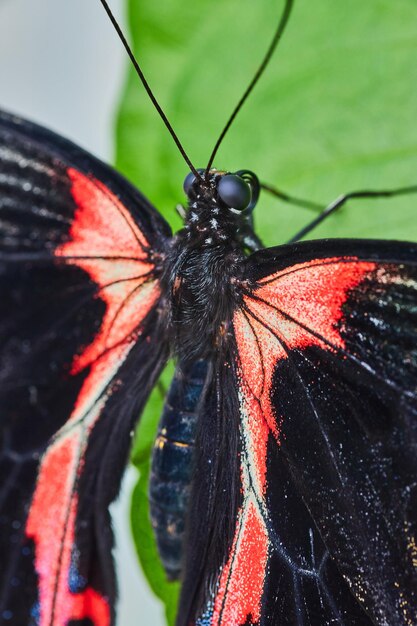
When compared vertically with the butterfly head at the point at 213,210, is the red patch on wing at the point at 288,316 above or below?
below

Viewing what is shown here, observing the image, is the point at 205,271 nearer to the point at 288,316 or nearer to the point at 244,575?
the point at 288,316

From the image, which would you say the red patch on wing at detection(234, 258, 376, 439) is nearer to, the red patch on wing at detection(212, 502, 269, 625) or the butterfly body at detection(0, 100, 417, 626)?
the butterfly body at detection(0, 100, 417, 626)

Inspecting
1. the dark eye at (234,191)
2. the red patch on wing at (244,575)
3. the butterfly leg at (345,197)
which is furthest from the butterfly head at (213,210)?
the red patch on wing at (244,575)

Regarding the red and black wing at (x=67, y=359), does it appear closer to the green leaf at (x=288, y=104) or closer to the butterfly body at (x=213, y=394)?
the butterfly body at (x=213, y=394)

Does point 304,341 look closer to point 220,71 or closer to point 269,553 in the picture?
point 269,553

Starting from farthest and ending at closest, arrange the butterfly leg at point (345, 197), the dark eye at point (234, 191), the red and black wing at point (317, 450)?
the butterfly leg at point (345, 197), the dark eye at point (234, 191), the red and black wing at point (317, 450)

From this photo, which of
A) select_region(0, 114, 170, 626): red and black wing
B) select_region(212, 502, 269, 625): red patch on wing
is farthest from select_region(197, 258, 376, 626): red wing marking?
→ select_region(0, 114, 170, 626): red and black wing

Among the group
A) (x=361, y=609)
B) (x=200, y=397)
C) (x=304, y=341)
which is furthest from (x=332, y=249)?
(x=361, y=609)

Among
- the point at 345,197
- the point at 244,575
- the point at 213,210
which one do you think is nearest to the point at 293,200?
the point at 345,197
